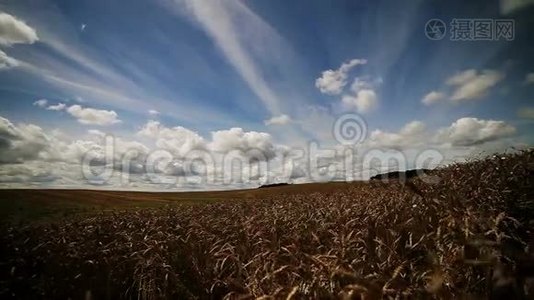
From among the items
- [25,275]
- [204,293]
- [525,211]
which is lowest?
[204,293]

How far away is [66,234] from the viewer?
6996mm

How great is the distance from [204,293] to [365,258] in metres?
2.37

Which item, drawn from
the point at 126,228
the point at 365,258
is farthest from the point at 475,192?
the point at 126,228

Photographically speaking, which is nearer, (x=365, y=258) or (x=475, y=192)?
(x=365, y=258)

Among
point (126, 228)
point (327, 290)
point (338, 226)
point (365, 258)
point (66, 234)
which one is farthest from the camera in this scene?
point (126, 228)

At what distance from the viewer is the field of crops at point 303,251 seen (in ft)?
12.8

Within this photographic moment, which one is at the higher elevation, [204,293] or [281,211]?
[281,211]

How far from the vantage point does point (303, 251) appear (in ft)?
21.2

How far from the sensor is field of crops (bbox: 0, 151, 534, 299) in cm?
389

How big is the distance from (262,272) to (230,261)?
164 cm

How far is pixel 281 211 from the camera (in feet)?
32.4

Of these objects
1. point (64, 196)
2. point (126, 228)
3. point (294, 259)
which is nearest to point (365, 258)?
point (294, 259)

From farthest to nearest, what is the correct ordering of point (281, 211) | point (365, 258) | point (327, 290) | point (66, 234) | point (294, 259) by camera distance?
point (281, 211), point (66, 234), point (365, 258), point (294, 259), point (327, 290)

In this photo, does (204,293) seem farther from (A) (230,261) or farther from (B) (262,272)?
(B) (262,272)
